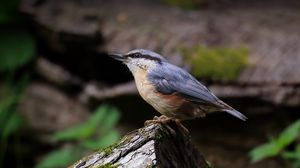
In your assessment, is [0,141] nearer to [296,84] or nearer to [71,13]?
[71,13]

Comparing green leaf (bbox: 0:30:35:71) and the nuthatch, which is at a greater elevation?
the nuthatch

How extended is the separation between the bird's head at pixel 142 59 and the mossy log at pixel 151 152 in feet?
2.28

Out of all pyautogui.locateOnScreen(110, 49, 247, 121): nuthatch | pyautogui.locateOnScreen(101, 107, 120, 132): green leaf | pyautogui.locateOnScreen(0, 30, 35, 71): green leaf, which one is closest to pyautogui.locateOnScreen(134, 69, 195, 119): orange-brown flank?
pyautogui.locateOnScreen(110, 49, 247, 121): nuthatch

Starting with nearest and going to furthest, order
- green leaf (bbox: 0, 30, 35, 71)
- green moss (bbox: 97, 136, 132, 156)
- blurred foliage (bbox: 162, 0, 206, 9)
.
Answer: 1. green moss (bbox: 97, 136, 132, 156)
2. green leaf (bbox: 0, 30, 35, 71)
3. blurred foliage (bbox: 162, 0, 206, 9)

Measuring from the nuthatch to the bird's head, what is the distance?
70 millimetres

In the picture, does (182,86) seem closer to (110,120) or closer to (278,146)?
(278,146)

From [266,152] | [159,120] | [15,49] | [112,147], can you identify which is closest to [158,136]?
[112,147]

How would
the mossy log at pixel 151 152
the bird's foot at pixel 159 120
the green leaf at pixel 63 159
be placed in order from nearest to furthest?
the mossy log at pixel 151 152 → the bird's foot at pixel 159 120 → the green leaf at pixel 63 159

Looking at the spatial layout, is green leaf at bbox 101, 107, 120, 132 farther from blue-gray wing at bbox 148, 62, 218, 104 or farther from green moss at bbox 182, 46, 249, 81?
blue-gray wing at bbox 148, 62, 218, 104

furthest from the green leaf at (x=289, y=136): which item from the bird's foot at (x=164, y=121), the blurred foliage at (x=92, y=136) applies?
the bird's foot at (x=164, y=121)

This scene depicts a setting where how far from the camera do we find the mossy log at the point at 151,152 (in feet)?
9.37

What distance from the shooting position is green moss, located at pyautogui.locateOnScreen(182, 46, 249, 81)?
6.01 m

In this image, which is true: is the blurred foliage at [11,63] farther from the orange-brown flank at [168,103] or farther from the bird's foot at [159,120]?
the bird's foot at [159,120]

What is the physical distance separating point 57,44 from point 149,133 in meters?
4.12
